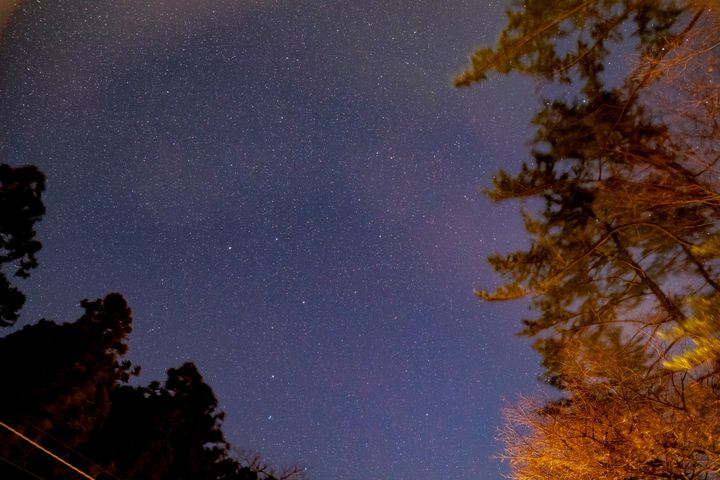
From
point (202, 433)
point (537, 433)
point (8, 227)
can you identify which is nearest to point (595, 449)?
point (537, 433)

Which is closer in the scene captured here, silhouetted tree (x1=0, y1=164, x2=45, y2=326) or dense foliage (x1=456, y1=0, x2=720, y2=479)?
dense foliage (x1=456, y1=0, x2=720, y2=479)

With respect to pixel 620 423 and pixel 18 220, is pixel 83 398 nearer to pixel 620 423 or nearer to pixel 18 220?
pixel 18 220

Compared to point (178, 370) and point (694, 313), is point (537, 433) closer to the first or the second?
point (694, 313)

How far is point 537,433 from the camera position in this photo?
8711mm

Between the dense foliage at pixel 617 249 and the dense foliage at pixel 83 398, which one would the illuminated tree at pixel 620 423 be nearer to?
the dense foliage at pixel 617 249

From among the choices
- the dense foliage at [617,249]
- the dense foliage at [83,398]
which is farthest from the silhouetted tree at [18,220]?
the dense foliage at [617,249]

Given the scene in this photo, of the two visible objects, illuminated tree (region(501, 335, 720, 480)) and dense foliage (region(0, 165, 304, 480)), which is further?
dense foliage (region(0, 165, 304, 480))

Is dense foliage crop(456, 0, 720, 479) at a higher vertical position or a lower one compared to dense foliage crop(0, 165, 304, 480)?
higher

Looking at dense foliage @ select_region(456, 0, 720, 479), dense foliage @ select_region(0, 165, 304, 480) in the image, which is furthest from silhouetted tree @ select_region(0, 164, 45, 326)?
dense foliage @ select_region(456, 0, 720, 479)

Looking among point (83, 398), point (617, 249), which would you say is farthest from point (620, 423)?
point (83, 398)

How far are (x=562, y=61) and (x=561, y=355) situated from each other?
5970 millimetres

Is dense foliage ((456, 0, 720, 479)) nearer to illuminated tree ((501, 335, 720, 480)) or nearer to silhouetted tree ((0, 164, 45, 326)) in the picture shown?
illuminated tree ((501, 335, 720, 480))

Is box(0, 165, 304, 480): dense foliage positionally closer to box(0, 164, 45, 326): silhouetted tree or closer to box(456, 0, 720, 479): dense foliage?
box(0, 164, 45, 326): silhouetted tree

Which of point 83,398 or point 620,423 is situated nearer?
point 620,423
